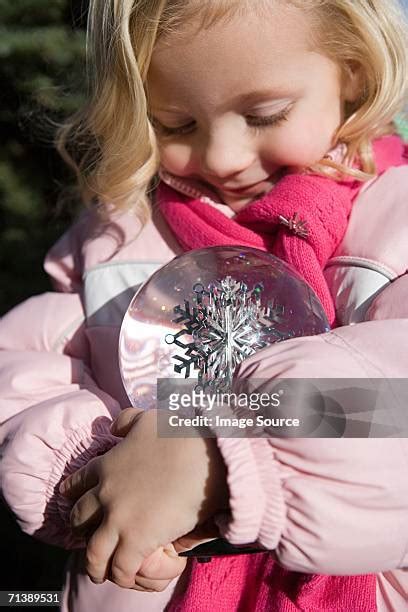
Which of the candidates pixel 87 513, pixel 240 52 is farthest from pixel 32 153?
pixel 87 513

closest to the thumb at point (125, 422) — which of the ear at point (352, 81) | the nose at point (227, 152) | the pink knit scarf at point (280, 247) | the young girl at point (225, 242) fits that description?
the young girl at point (225, 242)

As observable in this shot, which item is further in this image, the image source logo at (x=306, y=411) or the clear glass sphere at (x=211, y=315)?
the clear glass sphere at (x=211, y=315)

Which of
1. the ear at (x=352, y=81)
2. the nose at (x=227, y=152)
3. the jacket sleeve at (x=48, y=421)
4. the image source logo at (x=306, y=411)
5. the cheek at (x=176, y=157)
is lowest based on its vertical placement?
the jacket sleeve at (x=48, y=421)

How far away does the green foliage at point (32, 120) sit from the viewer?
170 cm

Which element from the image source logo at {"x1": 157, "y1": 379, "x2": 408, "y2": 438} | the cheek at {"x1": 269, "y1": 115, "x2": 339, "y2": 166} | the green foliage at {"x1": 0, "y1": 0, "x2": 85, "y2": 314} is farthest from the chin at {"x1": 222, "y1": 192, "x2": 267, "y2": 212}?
the image source logo at {"x1": 157, "y1": 379, "x2": 408, "y2": 438}

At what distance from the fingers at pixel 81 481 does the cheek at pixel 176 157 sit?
2.07 feet

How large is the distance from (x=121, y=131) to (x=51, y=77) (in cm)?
47

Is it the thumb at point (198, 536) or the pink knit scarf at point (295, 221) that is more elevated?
the pink knit scarf at point (295, 221)

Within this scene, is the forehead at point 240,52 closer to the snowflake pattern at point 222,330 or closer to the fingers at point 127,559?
the snowflake pattern at point 222,330

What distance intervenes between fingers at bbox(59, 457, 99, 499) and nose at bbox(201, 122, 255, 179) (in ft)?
1.89

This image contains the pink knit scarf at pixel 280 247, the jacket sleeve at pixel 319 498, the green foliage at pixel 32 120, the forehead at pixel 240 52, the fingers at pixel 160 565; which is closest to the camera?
the jacket sleeve at pixel 319 498

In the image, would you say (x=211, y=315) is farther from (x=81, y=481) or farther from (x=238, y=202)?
(x=238, y=202)

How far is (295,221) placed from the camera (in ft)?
4.08

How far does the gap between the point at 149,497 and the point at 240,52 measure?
0.72 meters
